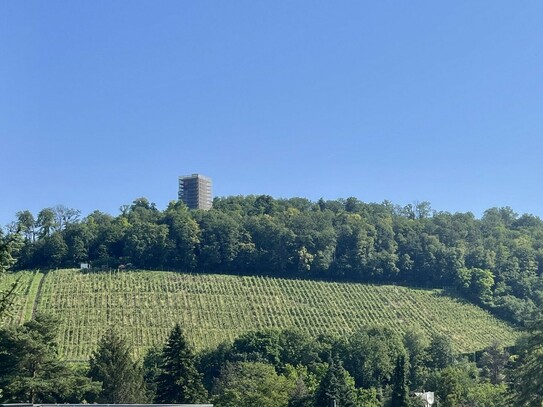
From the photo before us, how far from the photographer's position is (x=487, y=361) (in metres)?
75.2

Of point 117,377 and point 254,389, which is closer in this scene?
point 117,377

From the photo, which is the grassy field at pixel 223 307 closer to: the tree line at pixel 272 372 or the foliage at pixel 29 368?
the tree line at pixel 272 372

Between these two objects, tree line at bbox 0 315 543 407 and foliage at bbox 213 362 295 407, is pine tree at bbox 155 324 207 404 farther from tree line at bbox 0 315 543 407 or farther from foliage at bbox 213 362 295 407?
foliage at bbox 213 362 295 407

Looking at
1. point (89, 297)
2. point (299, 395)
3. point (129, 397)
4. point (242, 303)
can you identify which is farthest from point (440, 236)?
point (129, 397)

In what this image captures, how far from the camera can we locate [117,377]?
48.5 m

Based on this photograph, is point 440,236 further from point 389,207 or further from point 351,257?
point 389,207

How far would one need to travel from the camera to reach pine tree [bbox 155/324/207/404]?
45750 mm

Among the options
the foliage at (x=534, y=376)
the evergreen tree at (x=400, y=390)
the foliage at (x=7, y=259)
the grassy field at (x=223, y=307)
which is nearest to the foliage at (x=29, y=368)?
the foliage at (x=7, y=259)

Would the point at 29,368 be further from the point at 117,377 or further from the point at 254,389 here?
the point at 254,389

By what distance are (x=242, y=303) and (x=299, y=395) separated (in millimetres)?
42487

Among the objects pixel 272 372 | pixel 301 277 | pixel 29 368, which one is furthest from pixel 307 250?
pixel 29 368

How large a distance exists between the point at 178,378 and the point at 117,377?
5269 mm

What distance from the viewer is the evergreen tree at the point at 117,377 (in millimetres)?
48062

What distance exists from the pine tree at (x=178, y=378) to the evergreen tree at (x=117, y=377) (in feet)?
8.47
